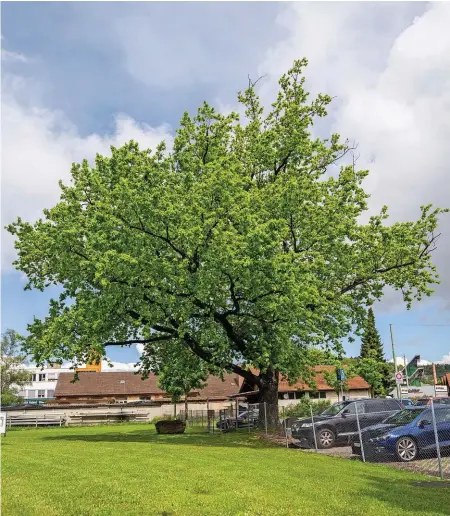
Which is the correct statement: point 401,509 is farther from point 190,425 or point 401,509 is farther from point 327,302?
point 190,425

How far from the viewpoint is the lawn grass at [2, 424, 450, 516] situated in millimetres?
8766

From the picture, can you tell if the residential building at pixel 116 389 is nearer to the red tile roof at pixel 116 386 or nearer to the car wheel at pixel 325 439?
the red tile roof at pixel 116 386

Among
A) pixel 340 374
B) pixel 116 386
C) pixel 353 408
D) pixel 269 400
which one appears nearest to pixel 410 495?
pixel 353 408

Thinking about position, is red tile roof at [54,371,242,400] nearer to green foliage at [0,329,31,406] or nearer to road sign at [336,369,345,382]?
green foliage at [0,329,31,406]

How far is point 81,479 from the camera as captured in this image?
11422 mm

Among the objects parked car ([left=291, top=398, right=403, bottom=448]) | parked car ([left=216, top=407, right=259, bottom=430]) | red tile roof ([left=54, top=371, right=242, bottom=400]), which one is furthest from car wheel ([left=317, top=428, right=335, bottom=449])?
red tile roof ([left=54, top=371, right=242, bottom=400])

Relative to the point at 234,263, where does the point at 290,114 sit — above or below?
above

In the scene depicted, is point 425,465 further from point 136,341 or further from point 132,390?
point 132,390

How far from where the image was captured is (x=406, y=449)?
1605cm

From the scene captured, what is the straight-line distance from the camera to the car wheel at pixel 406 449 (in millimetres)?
15984

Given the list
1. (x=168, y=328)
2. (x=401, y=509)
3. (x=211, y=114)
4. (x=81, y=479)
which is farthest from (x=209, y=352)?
(x=401, y=509)

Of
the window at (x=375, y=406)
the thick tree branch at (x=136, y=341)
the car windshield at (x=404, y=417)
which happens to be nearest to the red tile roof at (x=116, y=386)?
the thick tree branch at (x=136, y=341)

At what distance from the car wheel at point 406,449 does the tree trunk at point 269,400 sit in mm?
11471

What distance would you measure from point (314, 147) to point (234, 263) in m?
11.1
